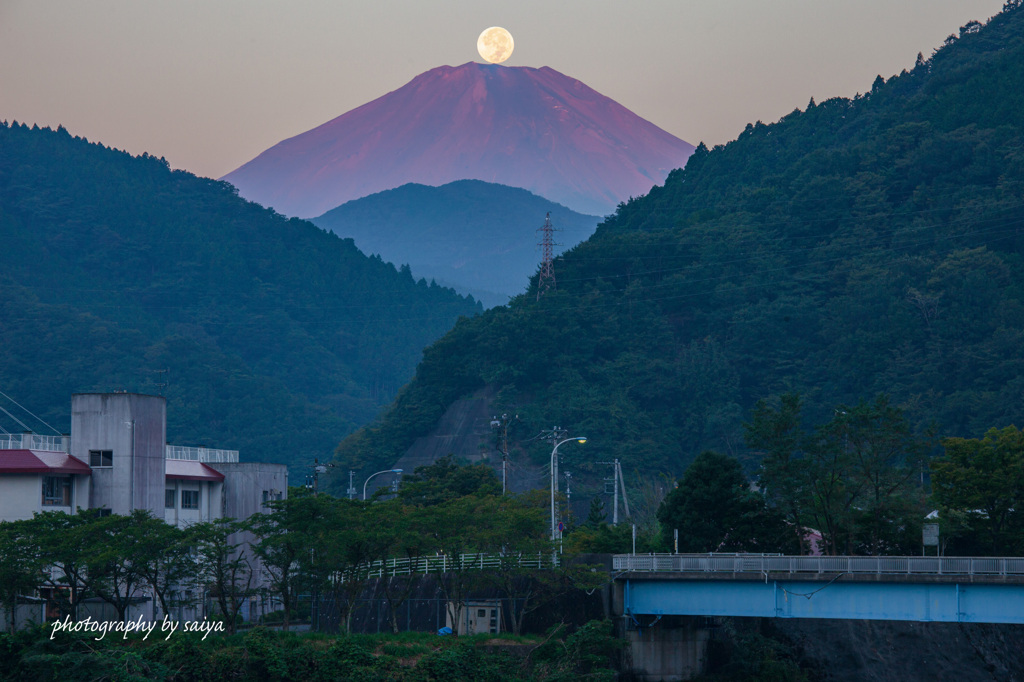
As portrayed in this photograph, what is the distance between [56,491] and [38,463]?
1.61 meters

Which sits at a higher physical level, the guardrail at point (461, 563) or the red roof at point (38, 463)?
the red roof at point (38, 463)

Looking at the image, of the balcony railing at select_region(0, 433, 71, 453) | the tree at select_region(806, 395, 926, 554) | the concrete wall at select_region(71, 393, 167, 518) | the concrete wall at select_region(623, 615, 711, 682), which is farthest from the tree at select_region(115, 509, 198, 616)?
the tree at select_region(806, 395, 926, 554)

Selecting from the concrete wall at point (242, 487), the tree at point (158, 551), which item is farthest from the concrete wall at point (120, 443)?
the concrete wall at point (242, 487)

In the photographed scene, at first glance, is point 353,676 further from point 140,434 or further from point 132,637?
point 140,434

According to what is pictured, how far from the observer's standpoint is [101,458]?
5466cm

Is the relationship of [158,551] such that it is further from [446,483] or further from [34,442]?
[446,483]

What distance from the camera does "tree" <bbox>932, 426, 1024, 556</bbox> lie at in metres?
55.2

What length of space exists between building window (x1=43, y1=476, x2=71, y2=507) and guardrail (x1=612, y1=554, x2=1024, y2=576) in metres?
23.7

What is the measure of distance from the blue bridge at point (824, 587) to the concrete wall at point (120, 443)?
851 inches

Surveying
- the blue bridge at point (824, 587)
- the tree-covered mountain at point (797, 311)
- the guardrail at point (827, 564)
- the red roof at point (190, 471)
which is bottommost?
the blue bridge at point (824, 587)

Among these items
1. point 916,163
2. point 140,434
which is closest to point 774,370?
point 916,163

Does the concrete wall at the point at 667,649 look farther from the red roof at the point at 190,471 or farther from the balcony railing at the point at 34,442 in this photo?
the balcony railing at the point at 34,442

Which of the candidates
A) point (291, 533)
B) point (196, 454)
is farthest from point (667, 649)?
point (196, 454)

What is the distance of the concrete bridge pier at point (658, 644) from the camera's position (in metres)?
48.9
